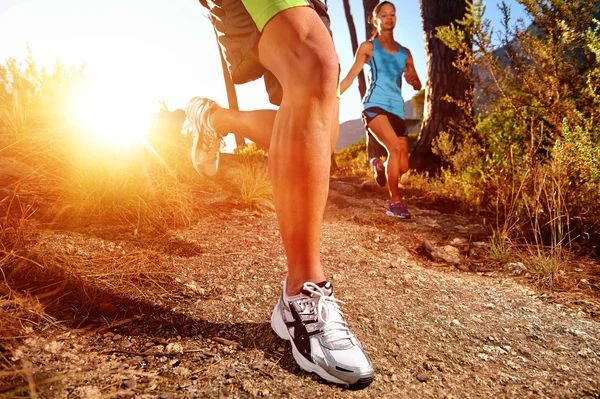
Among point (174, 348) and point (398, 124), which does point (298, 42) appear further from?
point (398, 124)

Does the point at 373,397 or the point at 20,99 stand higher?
the point at 20,99

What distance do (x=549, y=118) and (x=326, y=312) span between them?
2.86 m

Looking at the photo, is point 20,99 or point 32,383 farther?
point 20,99

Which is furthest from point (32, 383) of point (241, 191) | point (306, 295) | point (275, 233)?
point (241, 191)

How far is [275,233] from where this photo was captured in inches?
107

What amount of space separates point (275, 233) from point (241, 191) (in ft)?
2.84

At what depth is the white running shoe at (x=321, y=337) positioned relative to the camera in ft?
3.71

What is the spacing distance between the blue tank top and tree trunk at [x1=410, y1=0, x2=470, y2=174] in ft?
6.28

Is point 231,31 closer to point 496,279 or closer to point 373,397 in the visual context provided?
point 373,397

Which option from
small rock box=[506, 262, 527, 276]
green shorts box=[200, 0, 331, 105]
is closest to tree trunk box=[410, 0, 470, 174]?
small rock box=[506, 262, 527, 276]

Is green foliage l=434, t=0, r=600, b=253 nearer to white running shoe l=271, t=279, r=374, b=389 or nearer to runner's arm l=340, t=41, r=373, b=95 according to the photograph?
runner's arm l=340, t=41, r=373, b=95

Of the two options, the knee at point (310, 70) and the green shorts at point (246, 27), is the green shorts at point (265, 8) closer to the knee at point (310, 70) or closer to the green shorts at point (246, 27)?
the green shorts at point (246, 27)

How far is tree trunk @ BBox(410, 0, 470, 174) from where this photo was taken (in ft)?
19.6

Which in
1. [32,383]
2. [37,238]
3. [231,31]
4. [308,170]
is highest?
[231,31]
